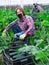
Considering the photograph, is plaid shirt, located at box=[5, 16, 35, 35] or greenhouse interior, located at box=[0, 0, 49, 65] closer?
greenhouse interior, located at box=[0, 0, 49, 65]

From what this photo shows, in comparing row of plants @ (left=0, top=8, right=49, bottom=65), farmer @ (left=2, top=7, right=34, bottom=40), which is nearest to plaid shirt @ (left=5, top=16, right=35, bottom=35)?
farmer @ (left=2, top=7, right=34, bottom=40)

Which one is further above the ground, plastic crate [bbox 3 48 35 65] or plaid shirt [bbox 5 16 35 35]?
plaid shirt [bbox 5 16 35 35]

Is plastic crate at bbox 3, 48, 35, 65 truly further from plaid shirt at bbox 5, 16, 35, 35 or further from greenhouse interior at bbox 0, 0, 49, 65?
plaid shirt at bbox 5, 16, 35, 35

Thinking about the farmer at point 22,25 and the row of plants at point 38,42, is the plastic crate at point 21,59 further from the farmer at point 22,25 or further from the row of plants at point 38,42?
the farmer at point 22,25

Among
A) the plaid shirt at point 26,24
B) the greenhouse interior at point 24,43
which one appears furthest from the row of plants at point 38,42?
the plaid shirt at point 26,24

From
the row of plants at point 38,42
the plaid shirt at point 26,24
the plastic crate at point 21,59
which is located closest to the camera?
the row of plants at point 38,42

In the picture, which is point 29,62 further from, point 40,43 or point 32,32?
point 32,32

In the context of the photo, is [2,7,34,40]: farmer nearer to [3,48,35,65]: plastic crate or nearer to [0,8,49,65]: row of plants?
[0,8,49,65]: row of plants

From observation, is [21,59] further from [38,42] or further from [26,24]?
[26,24]

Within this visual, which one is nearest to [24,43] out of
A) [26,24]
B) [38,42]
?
[26,24]

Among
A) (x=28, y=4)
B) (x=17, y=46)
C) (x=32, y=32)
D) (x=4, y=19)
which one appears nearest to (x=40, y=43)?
(x=17, y=46)

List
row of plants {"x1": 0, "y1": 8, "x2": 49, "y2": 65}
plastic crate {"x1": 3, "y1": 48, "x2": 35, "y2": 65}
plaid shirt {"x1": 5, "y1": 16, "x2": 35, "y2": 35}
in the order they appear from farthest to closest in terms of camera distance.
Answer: plaid shirt {"x1": 5, "y1": 16, "x2": 35, "y2": 35} < plastic crate {"x1": 3, "y1": 48, "x2": 35, "y2": 65} < row of plants {"x1": 0, "y1": 8, "x2": 49, "y2": 65}

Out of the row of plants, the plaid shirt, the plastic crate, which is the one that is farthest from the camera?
the plaid shirt

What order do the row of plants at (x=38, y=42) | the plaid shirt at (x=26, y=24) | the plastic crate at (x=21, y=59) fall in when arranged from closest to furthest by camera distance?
the row of plants at (x=38, y=42) → the plastic crate at (x=21, y=59) → the plaid shirt at (x=26, y=24)
